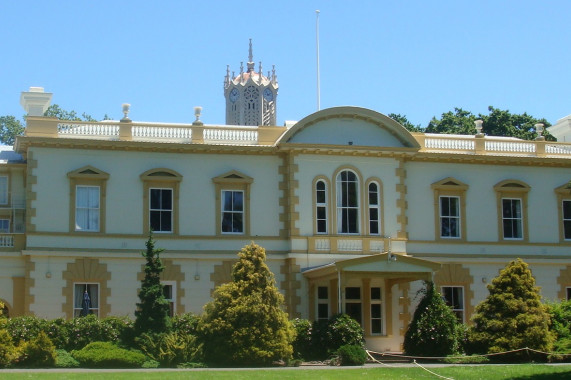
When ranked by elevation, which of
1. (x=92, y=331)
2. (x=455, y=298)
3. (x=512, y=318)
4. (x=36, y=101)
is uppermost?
(x=36, y=101)

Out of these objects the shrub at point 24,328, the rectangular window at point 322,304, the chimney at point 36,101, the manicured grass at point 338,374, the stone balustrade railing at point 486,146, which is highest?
the chimney at point 36,101

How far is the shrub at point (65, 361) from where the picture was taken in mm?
28011

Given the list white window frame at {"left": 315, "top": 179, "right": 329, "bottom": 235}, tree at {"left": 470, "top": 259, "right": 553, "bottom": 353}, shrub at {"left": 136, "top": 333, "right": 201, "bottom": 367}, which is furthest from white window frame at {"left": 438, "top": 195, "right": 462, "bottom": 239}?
shrub at {"left": 136, "top": 333, "right": 201, "bottom": 367}

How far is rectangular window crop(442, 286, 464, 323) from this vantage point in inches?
1495

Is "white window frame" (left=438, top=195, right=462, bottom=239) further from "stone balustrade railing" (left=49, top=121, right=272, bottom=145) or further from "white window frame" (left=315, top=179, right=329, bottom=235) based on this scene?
"stone balustrade railing" (left=49, top=121, right=272, bottom=145)

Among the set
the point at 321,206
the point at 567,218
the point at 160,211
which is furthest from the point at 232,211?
the point at 567,218

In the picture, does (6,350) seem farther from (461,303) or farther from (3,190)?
(461,303)

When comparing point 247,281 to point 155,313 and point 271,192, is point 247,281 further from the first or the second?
point 271,192

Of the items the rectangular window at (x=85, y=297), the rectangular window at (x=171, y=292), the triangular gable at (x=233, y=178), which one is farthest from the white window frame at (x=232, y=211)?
the rectangular window at (x=85, y=297)

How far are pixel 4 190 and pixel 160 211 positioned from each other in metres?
6.01

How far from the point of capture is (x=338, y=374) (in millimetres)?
26141

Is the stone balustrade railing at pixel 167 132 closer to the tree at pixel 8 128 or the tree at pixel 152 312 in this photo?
the tree at pixel 152 312

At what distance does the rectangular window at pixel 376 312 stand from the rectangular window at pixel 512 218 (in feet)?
20.3

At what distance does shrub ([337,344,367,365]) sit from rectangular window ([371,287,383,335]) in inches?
217
